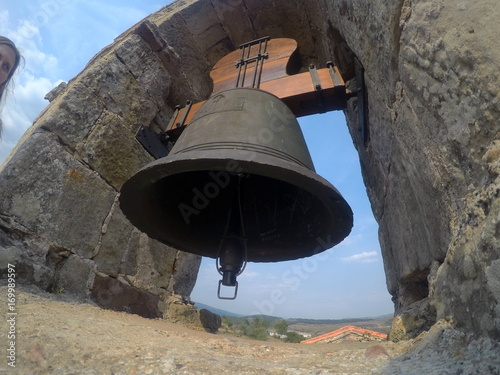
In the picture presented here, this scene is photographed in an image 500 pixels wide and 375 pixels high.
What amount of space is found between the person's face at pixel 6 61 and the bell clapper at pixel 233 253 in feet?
4.52

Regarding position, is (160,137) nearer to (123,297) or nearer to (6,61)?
(6,61)

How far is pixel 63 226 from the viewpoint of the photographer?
1.83m

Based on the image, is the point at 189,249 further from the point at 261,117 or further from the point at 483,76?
the point at 483,76

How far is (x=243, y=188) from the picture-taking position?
179 cm

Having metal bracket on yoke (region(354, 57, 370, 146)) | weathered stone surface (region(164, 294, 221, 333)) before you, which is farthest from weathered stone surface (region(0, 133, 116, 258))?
metal bracket on yoke (region(354, 57, 370, 146))

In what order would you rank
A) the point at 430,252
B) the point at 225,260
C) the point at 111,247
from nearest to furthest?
the point at 430,252 < the point at 225,260 < the point at 111,247

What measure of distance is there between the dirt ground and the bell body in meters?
0.47

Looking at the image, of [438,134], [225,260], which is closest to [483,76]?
[438,134]

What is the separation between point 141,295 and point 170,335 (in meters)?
0.95

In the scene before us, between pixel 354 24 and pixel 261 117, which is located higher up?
pixel 354 24

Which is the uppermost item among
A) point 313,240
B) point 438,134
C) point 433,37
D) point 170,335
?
point 433,37

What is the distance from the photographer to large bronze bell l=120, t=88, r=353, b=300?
46.5 inches

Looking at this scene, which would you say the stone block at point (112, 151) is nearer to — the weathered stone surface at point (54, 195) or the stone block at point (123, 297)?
the weathered stone surface at point (54, 195)

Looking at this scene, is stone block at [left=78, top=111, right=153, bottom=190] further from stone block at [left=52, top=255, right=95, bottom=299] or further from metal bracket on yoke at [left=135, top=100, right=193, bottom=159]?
stone block at [left=52, top=255, right=95, bottom=299]
